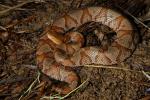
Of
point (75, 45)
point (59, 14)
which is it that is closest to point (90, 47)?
point (75, 45)

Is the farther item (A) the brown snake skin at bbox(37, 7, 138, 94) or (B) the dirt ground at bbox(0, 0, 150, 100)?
(A) the brown snake skin at bbox(37, 7, 138, 94)

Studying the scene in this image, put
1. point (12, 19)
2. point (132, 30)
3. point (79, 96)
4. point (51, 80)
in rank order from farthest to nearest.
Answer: point (12, 19), point (132, 30), point (51, 80), point (79, 96)

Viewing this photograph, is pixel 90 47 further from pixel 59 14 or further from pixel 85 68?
pixel 59 14

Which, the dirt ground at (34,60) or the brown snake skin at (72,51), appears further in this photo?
the brown snake skin at (72,51)

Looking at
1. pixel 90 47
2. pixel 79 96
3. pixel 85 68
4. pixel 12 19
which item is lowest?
pixel 79 96

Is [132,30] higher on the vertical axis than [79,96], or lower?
higher
